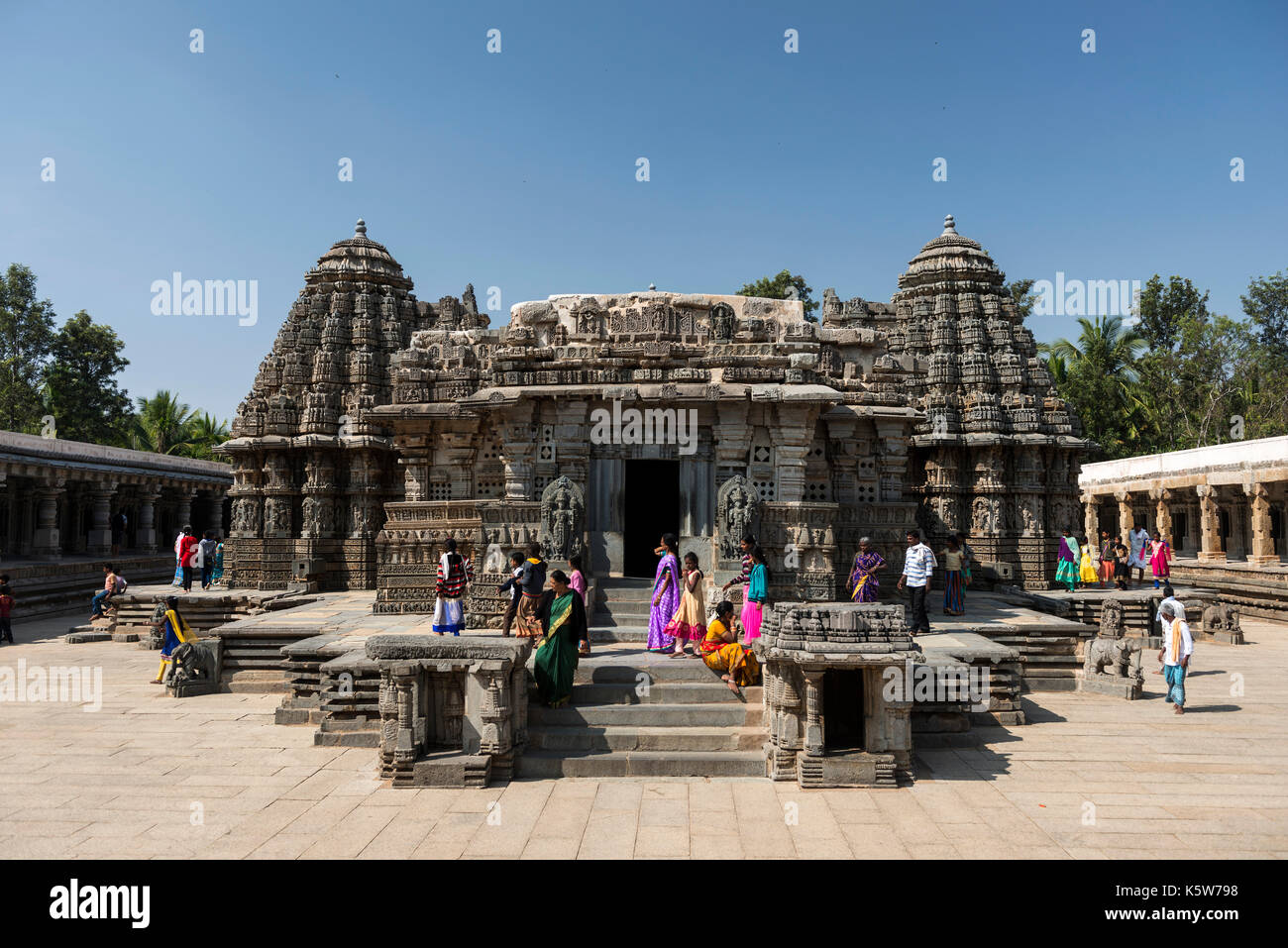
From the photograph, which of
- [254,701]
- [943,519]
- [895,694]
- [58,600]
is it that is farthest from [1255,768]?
[58,600]

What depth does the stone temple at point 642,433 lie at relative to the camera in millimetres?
11711

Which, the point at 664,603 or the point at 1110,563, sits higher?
the point at 664,603

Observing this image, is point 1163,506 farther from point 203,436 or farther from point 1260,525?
point 203,436

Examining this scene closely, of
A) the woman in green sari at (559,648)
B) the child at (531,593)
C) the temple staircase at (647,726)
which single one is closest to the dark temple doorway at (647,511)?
the child at (531,593)

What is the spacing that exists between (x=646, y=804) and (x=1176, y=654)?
24.0 feet

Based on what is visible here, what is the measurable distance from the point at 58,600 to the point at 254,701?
14.9 m

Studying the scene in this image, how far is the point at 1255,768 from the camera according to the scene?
295 inches

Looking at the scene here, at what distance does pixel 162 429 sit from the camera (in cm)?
3722

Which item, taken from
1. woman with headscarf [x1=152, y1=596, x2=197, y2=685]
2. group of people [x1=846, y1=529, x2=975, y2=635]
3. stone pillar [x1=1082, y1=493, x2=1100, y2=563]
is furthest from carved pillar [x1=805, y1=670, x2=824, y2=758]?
stone pillar [x1=1082, y1=493, x2=1100, y2=563]

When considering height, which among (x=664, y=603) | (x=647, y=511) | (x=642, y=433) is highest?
(x=642, y=433)

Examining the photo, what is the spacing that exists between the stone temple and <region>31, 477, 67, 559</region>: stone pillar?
688 centimetres

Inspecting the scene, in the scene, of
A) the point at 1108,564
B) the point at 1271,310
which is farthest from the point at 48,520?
the point at 1271,310

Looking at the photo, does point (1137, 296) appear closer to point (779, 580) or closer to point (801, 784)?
point (779, 580)

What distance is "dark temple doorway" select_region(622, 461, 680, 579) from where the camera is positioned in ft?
47.6
